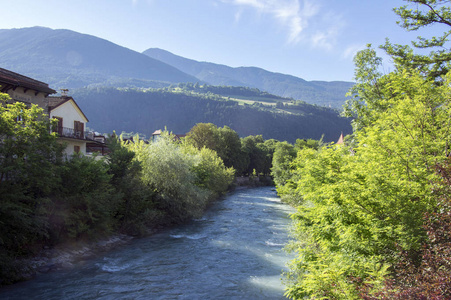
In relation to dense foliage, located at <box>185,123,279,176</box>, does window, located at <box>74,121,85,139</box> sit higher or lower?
higher

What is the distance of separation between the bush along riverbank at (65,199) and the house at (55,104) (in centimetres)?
213

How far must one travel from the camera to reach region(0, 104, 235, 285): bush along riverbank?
741 inches

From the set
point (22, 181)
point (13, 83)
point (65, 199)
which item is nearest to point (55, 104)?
point (13, 83)

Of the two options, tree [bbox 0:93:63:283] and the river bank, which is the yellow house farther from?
tree [bbox 0:93:63:283]

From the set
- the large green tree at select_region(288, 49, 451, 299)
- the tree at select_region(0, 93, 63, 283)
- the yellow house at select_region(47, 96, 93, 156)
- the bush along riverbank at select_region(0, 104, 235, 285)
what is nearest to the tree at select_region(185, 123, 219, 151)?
the yellow house at select_region(47, 96, 93, 156)

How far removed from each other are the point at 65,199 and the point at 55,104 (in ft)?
52.2

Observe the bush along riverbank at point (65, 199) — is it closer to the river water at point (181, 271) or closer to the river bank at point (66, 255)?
the river bank at point (66, 255)

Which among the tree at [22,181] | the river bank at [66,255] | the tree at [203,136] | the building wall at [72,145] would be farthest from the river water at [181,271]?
the tree at [203,136]

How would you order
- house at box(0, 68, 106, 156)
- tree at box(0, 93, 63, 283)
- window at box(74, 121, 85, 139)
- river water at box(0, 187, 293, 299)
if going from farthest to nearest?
window at box(74, 121, 85, 139) → house at box(0, 68, 106, 156) → tree at box(0, 93, 63, 283) → river water at box(0, 187, 293, 299)

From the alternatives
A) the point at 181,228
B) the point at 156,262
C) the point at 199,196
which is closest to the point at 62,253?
the point at 156,262

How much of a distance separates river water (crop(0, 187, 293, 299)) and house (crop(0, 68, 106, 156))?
9.77 metres

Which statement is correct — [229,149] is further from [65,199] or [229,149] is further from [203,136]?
[65,199]

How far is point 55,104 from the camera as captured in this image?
34750 mm

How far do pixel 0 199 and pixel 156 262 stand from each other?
979 centimetres
